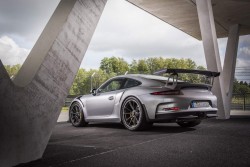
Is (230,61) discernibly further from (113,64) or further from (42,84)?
(113,64)

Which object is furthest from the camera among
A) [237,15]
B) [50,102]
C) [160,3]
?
[237,15]

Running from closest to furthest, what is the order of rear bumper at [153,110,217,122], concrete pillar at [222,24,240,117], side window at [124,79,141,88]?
rear bumper at [153,110,217,122] → side window at [124,79,141,88] → concrete pillar at [222,24,240,117]

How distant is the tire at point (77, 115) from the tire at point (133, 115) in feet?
5.85

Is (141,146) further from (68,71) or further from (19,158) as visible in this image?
(19,158)

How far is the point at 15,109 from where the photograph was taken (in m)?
3.19

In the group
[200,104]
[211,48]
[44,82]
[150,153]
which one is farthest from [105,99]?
[211,48]

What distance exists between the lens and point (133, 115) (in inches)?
279

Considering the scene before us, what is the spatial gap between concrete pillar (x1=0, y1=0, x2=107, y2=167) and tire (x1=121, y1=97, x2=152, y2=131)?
2579 millimetres

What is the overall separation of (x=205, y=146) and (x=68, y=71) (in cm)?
243

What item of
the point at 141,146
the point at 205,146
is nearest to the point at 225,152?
the point at 205,146

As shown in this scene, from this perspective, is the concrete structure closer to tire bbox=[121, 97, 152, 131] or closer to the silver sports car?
the silver sports car

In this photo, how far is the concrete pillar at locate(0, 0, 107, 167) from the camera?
3086 mm

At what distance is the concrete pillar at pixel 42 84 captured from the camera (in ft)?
10.1

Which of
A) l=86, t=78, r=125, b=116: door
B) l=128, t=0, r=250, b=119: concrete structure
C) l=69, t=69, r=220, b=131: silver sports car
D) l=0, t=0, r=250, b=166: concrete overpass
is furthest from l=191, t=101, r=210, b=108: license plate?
l=128, t=0, r=250, b=119: concrete structure
